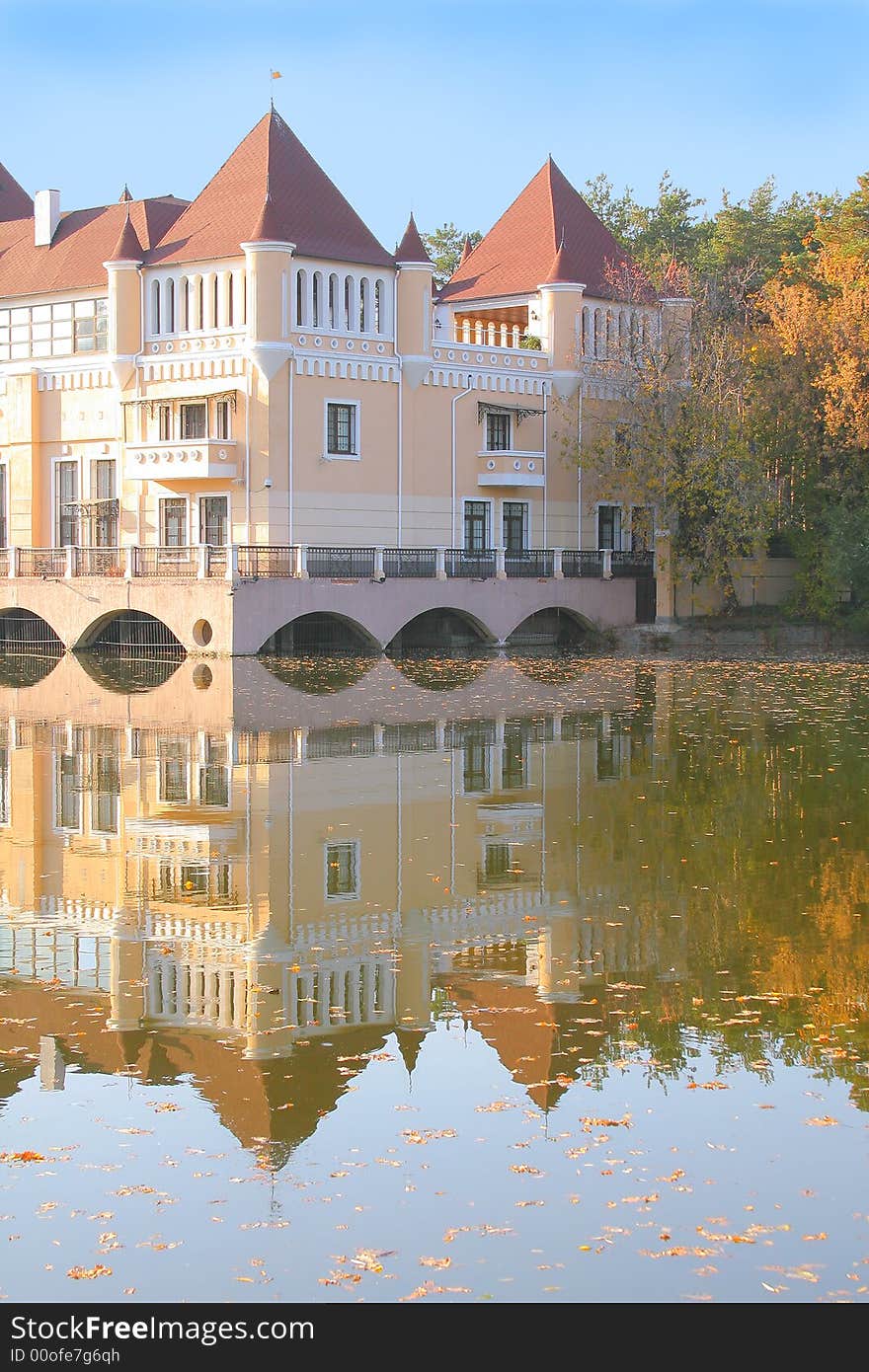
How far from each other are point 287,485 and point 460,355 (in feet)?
24.3

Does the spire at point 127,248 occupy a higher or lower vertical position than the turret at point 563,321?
higher

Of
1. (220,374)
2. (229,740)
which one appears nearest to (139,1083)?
(229,740)

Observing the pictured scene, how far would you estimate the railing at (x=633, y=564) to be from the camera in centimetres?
5291

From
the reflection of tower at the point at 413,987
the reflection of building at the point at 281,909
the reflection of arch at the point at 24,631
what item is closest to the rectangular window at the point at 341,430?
the reflection of arch at the point at 24,631

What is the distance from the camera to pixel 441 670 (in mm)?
39500

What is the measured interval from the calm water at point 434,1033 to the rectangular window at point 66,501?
33181mm

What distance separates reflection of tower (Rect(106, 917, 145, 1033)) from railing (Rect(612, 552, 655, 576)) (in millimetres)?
41008

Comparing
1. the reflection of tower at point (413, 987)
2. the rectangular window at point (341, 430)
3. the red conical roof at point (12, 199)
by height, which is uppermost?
the red conical roof at point (12, 199)

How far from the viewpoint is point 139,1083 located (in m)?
9.31

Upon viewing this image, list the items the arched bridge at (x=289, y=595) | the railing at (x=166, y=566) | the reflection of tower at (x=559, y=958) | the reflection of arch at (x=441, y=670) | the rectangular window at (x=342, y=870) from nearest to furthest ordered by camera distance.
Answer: the reflection of tower at (x=559, y=958), the rectangular window at (x=342, y=870), the reflection of arch at (x=441, y=670), the arched bridge at (x=289, y=595), the railing at (x=166, y=566)

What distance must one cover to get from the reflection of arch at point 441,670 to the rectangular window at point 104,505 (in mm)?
12267

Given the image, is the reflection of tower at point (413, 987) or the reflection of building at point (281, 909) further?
the reflection of tower at point (413, 987)

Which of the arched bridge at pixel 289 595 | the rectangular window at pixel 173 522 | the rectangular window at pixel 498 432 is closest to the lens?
the arched bridge at pixel 289 595

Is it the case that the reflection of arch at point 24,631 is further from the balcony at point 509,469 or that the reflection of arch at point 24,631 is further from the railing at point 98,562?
the balcony at point 509,469
